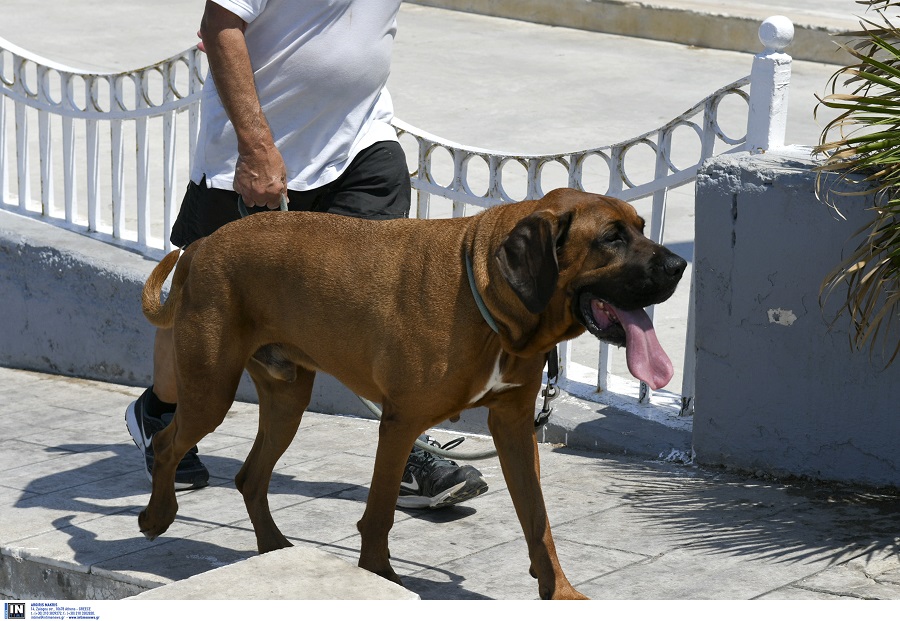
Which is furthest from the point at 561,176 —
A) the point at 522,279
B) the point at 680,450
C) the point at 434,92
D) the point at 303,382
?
the point at 522,279

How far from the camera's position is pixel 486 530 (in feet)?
15.0

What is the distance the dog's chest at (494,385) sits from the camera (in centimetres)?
372

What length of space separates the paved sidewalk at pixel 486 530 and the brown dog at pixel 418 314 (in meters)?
0.33

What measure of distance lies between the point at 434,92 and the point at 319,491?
823cm

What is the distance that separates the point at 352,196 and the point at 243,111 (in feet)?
1.83

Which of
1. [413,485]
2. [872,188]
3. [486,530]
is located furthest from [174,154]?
[872,188]

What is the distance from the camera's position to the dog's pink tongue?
3.51 metres

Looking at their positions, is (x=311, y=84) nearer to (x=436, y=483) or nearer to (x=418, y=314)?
(x=418, y=314)

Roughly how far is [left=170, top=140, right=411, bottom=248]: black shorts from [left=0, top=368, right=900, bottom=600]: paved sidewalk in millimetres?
1069

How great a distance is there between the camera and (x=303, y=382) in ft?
14.2

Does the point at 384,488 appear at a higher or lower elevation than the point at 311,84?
lower

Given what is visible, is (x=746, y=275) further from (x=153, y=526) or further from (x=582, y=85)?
(x=582, y=85)

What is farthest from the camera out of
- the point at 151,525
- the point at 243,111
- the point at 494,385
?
the point at 151,525

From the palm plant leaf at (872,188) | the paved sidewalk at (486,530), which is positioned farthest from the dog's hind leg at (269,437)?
the palm plant leaf at (872,188)
